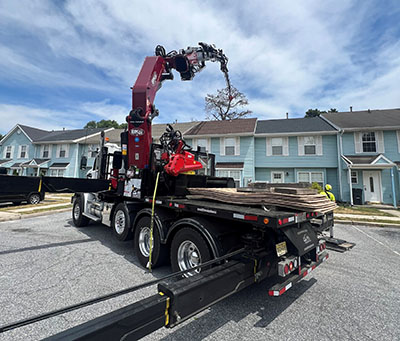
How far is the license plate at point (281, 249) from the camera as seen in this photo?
2.89 metres

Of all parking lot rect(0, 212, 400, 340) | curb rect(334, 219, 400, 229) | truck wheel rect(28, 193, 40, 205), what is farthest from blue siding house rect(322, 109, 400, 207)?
truck wheel rect(28, 193, 40, 205)

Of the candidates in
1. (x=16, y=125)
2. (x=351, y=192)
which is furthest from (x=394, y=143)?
(x=16, y=125)

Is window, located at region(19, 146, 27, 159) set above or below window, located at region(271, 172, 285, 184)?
above

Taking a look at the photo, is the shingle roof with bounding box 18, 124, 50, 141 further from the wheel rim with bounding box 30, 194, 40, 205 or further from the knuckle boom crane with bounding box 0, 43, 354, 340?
the knuckle boom crane with bounding box 0, 43, 354, 340

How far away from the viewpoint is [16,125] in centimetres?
2828

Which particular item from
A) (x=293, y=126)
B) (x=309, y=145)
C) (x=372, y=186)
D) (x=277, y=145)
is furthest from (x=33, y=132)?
(x=372, y=186)

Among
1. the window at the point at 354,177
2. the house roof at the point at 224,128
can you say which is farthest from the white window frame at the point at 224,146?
the window at the point at 354,177

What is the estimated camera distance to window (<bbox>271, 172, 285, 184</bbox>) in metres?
18.0

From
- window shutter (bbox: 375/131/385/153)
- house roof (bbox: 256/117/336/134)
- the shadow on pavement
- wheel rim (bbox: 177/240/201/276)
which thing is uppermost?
house roof (bbox: 256/117/336/134)

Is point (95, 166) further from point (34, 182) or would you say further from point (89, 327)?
point (89, 327)

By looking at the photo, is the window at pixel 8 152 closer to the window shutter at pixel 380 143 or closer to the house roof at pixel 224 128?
the house roof at pixel 224 128

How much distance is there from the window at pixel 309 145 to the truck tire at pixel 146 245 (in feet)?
53.4

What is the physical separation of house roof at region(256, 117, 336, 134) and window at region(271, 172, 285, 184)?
3.47 metres

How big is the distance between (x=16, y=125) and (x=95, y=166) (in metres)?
28.6
